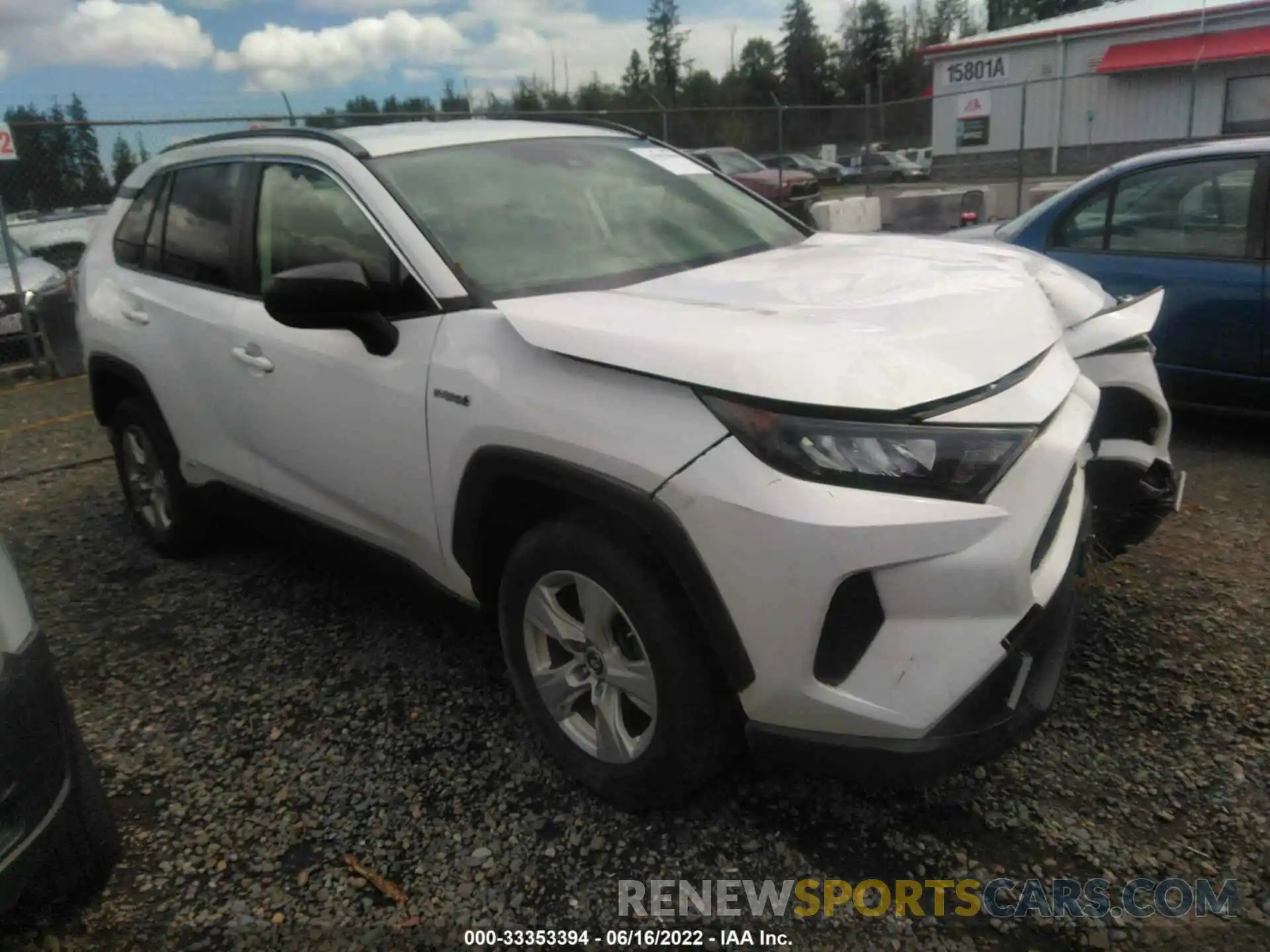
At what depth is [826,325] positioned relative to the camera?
2.24m

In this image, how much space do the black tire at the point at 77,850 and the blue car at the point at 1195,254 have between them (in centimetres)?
482

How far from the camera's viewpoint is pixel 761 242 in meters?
3.46

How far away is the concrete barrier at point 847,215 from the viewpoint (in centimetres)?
1285

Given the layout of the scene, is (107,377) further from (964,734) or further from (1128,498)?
(1128,498)

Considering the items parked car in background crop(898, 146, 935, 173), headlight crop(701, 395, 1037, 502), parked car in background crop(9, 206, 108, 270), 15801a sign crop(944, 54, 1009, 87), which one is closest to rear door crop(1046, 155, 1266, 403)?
headlight crop(701, 395, 1037, 502)

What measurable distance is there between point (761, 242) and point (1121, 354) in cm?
119

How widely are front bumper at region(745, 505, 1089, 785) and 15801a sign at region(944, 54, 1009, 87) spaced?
32.3 meters

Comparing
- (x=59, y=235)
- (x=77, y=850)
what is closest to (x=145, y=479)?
(x=77, y=850)

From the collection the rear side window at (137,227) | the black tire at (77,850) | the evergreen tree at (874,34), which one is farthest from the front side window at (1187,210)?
the evergreen tree at (874,34)

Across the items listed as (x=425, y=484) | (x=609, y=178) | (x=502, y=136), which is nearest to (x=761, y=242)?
(x=609, y=178)

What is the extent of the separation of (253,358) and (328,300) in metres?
0.86

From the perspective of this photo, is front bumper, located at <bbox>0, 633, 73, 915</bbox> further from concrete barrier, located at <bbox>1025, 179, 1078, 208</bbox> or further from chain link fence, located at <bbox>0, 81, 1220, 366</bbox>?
concrete barrier, located at <bbox>1025, 179, 1078, 208</bbox>

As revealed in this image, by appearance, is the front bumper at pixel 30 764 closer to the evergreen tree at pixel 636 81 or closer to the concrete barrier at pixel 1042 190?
the concrete barrier at pixel 1042 190

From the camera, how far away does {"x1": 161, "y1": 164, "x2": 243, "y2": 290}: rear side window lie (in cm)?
368
